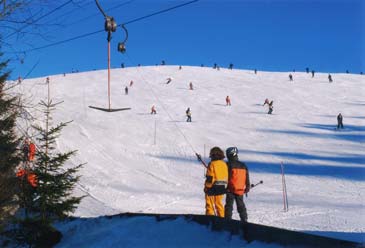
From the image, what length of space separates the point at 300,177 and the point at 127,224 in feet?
43.8

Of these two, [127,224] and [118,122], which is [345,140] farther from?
[127,224]

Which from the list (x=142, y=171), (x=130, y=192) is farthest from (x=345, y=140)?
(x=130, y=192)

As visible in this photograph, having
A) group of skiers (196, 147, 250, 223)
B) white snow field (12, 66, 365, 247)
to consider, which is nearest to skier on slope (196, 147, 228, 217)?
group of skiers (196, 147, 250, 223)

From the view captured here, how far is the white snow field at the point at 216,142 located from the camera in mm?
13938

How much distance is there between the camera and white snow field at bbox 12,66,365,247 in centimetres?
1394

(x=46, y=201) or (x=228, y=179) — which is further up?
(x=228, y=179)

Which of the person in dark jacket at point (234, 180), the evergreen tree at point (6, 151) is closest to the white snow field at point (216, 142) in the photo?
the evergreen tree at point (6, 151)

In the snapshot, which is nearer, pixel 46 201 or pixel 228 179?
pixel 228 179

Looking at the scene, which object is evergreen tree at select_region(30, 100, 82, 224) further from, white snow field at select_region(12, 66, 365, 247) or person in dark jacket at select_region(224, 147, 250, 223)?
person in dark jacket at select_region(224, 147, 250, 223)

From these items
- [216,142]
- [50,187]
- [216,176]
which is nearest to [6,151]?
[50,187]

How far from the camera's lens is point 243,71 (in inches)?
2547

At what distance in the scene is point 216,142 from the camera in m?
29.5

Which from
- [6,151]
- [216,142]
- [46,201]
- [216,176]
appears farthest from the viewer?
[216,142]

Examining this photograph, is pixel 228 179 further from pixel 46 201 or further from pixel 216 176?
pixel 46 201
